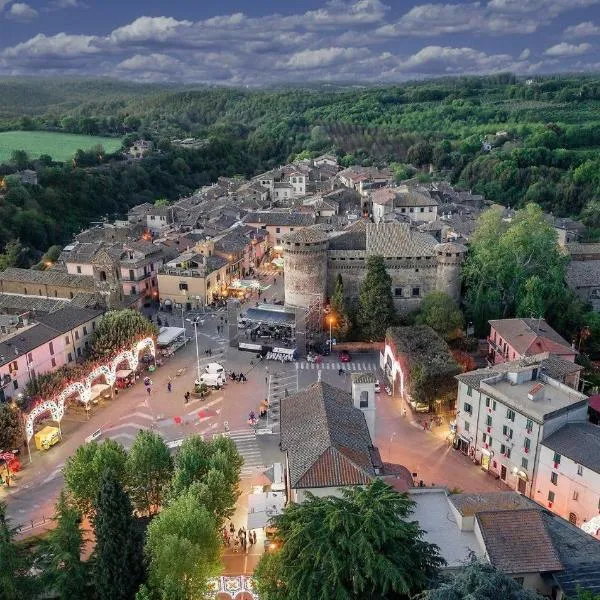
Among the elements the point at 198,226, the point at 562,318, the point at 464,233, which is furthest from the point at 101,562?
the point at 198,226

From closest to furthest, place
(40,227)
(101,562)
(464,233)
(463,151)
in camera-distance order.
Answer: (101,562), (464,233), (40,227), (463,151)

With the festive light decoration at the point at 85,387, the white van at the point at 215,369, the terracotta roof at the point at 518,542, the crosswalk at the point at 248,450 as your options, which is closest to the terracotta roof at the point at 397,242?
the white van at the point at 215,369

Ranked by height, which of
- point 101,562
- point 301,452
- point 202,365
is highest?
point 301,452

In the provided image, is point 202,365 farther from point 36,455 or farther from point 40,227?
point 40,227

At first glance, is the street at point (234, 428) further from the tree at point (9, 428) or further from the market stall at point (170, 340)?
the tree at point (9, 428)

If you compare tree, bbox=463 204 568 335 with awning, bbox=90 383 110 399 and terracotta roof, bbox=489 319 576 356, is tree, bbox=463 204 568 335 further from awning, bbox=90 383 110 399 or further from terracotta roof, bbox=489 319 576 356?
awning, bbox=90 383 110 399

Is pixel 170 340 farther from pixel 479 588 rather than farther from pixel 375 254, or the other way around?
pixel 479 588

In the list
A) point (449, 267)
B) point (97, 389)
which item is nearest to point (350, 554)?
point (97, 389)
